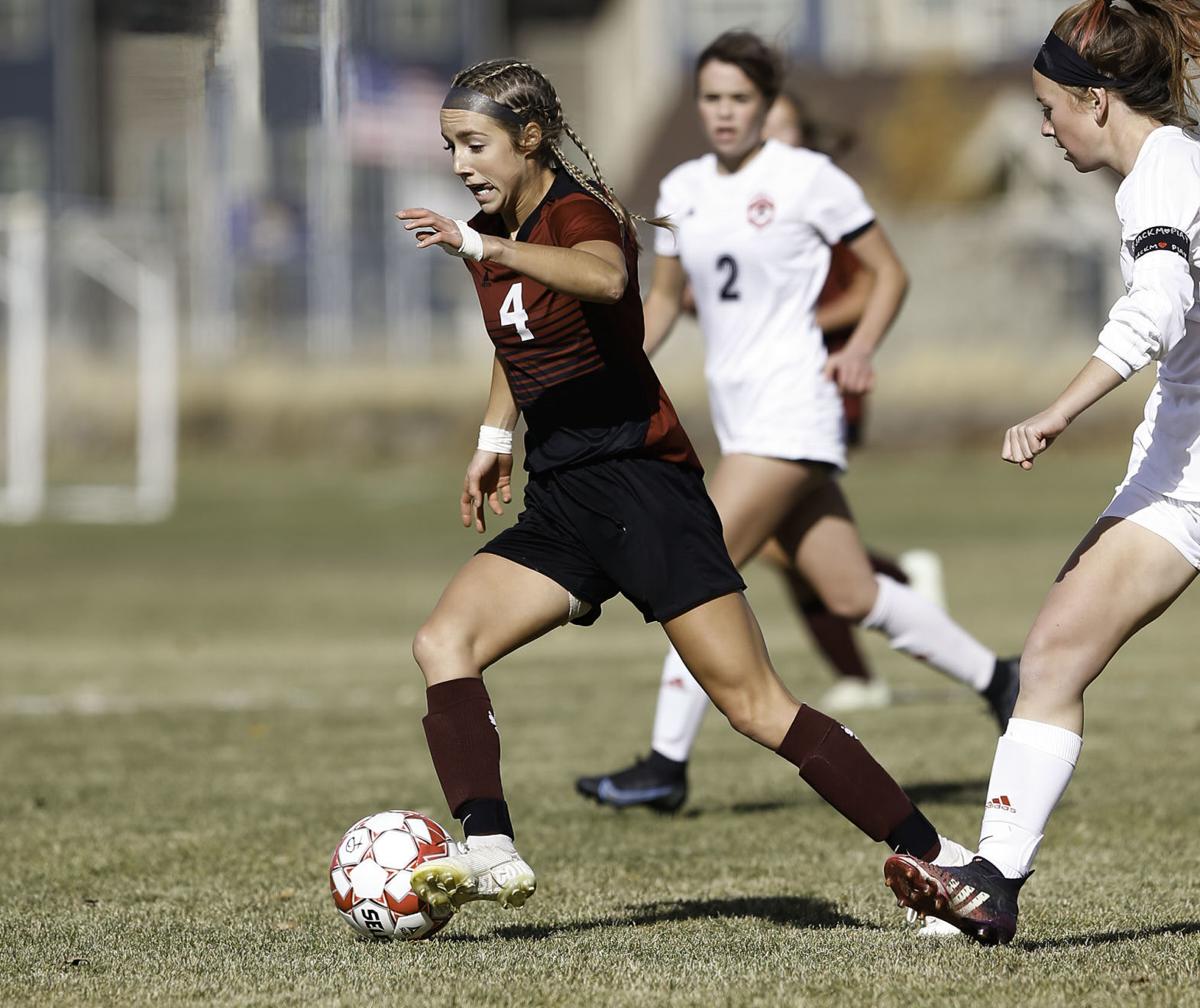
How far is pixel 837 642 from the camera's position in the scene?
961 cm

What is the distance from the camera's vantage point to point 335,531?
72.3 ft

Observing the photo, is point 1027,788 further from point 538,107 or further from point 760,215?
point 760,215

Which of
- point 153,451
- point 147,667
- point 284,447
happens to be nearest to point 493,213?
point 147,667

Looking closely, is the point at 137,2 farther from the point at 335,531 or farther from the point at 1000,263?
the point at 1000,263

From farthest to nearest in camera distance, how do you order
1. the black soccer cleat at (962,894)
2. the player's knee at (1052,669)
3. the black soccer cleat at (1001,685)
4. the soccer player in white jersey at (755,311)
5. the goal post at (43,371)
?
the goal post at (43,371), the black soccer cleat at (1001,685), the soccer player in white jersey at (755,311), the player's knee at (1052,669), the black soccer cleat at (962,894)

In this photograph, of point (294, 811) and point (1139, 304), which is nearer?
point (1139, 304)

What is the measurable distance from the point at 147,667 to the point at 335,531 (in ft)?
31.9

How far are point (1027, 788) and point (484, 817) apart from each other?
1266 millimetres

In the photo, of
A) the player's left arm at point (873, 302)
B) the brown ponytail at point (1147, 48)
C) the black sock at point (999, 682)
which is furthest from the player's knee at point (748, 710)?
the black sock at point (999, 682)

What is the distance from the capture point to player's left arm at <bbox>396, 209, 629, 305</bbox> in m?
4.50

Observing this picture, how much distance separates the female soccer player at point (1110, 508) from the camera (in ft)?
15.3

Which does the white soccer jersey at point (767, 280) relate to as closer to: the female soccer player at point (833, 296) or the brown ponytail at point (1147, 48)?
the female soccer player at point (833, 296)

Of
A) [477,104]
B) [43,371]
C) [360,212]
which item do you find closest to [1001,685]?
[477,104]

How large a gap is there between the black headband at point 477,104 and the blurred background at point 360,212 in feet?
3.48
